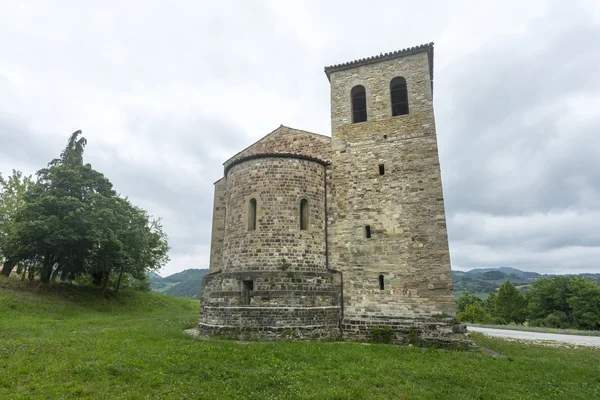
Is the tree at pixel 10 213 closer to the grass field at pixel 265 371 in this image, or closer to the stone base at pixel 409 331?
the grass field at pixel 265 371

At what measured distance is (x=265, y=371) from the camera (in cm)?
797

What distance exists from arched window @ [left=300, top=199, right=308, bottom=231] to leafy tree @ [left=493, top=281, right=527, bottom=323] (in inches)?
1734

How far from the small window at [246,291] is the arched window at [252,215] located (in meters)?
2.20

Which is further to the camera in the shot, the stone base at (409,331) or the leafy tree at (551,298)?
the leafy tree at (551,298)

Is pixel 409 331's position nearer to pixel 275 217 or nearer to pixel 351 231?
pixel 351 231

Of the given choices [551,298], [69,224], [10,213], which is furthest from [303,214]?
[551,298]

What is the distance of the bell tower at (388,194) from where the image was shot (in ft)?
42.6

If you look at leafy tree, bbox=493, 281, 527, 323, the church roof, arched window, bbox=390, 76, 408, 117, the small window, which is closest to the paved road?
arched window, bbox=390, 76, 408, 117

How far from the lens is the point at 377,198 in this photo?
1439cm

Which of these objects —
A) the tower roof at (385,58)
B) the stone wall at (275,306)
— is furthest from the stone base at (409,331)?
the tower roof at (385,58)

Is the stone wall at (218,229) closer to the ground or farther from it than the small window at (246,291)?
farther from it

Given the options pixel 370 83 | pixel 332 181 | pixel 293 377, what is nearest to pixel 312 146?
pixel 332 181

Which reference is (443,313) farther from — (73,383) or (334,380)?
(73,383)

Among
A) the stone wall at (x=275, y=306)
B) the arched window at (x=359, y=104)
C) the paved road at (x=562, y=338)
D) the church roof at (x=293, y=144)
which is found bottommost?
the paved road at (x=562, y=338)
